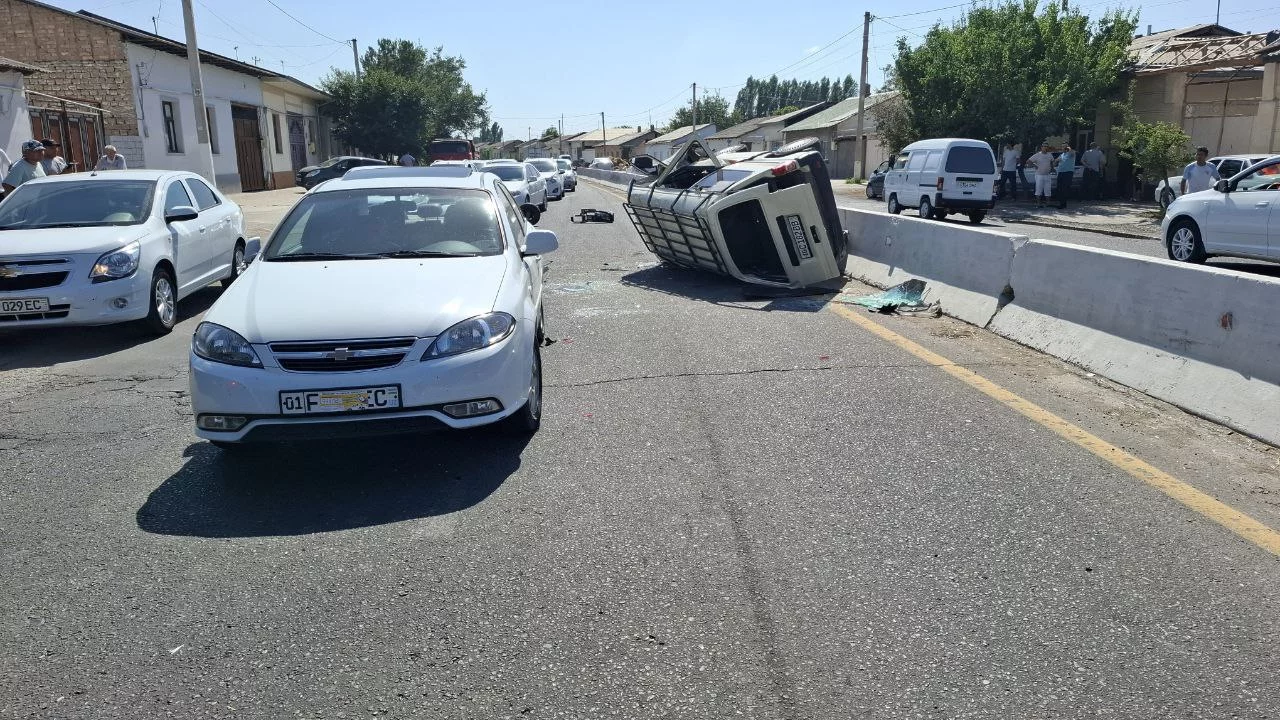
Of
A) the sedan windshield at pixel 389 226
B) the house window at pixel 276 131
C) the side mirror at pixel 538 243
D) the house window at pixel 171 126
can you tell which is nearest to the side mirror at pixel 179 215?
the sedan windshield at pixel 389 226

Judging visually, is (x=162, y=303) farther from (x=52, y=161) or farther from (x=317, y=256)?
(x=52, y=161)

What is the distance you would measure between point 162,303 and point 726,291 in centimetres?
585

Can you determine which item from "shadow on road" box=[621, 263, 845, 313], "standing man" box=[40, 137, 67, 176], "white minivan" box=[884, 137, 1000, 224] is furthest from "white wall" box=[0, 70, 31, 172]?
"white minivan" box=[884, 137, 1000, 224]

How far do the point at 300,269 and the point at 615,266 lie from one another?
7879mm

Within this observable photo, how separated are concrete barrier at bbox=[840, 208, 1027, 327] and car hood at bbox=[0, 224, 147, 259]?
7.59 m

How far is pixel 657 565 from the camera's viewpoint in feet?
11.9

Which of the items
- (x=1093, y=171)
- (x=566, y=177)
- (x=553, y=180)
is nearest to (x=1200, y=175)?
(x=1093, y=171)

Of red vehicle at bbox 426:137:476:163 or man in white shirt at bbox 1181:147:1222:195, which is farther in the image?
red vehicle at bbox 426:137:476:163

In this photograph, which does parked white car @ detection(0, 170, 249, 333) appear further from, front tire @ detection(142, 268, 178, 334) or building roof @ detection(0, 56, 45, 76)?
building roof @ detection(0, 56, 45, 76)

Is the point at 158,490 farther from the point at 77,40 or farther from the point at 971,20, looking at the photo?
the point at 971,20

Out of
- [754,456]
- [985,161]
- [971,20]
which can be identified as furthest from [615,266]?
[971,20]

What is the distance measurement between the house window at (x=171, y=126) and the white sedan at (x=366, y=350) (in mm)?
27071

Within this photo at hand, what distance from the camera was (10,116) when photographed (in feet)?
61.2

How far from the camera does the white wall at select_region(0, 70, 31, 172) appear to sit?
60.4 feet
